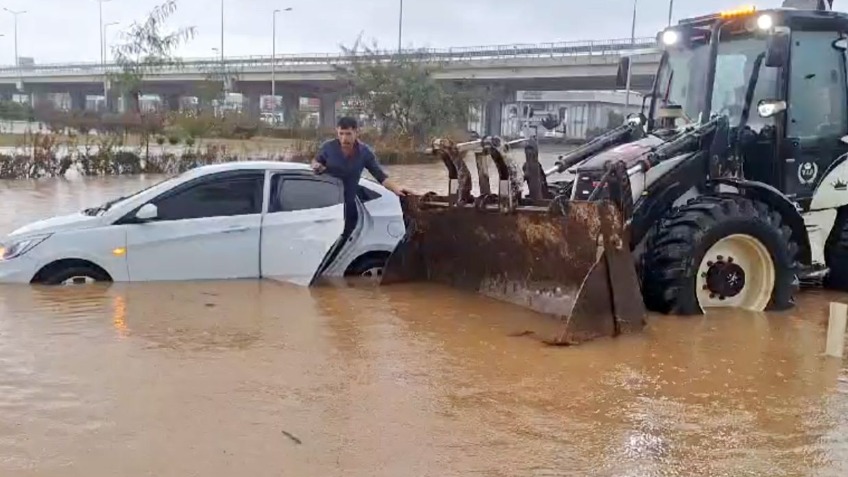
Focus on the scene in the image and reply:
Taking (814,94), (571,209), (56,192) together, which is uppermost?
(814,94)

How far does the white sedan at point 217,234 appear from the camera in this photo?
8.59m

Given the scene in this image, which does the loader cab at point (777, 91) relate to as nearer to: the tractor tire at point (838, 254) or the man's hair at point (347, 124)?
the tractor tire at point (838, 254)

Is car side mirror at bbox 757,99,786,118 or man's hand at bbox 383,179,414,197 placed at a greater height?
car side mirror at bbox 757,99,786,118

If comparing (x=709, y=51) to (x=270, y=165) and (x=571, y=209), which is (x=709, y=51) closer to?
(x=571, y=209)

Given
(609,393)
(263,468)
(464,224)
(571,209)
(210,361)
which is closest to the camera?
(263,468)

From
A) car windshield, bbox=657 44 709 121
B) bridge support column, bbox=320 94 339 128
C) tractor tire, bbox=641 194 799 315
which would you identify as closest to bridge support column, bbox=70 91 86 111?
bridge support column, bbox=320 94 339 128

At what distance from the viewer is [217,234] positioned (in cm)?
905

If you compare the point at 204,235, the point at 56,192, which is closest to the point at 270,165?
the point at 204,235

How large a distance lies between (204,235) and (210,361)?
9.26 ft

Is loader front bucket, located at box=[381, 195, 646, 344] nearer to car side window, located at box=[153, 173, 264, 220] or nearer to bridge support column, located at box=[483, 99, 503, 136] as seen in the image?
car side window, located at box=[153, 173, 264, 220]

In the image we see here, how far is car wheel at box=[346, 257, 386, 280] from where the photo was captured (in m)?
9.59

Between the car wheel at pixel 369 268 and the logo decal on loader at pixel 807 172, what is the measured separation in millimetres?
4189

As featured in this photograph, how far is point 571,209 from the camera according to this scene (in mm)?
7609

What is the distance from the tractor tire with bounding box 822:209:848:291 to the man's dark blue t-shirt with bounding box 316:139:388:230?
184 inches
